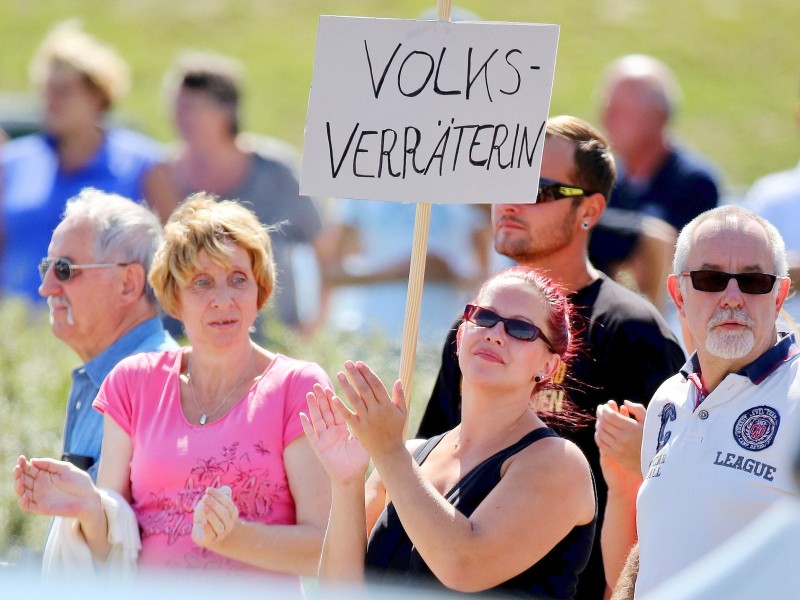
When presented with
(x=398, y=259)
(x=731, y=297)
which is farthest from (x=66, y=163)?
(x=731, y=297)

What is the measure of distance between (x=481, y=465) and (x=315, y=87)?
1099 millimetres

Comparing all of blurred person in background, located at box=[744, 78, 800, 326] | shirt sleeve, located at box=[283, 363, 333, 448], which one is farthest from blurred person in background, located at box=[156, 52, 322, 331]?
shirt sleeve, located at box=[283, 363, 333, 448]

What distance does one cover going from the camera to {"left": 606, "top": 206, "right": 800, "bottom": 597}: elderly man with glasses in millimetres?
3221

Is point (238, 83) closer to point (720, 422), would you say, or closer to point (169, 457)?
point (169, 457)

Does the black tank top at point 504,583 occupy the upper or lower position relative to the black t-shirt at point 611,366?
lower

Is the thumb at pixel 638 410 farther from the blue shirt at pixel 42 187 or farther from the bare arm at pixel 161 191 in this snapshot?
the blue shirt at pixel 42 187

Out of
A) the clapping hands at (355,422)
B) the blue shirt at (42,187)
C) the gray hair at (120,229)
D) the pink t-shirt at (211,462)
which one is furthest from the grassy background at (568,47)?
the clapping hands at (355,422)

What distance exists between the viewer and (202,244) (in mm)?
4094

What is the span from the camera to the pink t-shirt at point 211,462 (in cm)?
391

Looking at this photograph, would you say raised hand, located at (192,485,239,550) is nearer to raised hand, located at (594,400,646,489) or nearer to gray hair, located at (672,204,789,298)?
raised hand, located at (594,400,646,489)

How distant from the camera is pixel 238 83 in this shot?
7.65 m

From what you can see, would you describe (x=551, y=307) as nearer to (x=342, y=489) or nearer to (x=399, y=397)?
(x=399, y=397)

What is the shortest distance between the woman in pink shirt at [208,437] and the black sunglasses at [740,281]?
115cm

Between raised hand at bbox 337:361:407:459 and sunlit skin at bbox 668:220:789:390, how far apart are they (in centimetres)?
79
